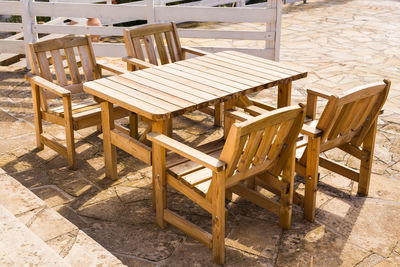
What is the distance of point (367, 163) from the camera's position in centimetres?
432

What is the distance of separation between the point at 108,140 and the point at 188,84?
78 centimetres

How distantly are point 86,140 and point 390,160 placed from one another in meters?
2.76

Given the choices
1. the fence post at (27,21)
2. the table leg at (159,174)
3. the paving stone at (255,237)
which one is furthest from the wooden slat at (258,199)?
the fence post at (27,21)

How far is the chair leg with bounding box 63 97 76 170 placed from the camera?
4594 millimetres

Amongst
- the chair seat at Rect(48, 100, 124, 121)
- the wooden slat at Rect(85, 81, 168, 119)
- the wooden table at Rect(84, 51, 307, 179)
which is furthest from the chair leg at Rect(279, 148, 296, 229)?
the chair seat at Rect(48, 100, 124, 121)

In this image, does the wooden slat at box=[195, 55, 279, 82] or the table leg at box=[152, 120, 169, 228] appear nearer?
the table leg at box=[152, 120, 169, 228]

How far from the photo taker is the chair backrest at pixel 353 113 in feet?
12.0

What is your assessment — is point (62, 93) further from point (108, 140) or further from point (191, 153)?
point (191, 153)

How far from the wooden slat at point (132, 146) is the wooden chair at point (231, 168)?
19 cm

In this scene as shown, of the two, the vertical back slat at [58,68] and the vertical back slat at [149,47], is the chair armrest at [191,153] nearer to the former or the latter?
the vertical back slat at [58,68]

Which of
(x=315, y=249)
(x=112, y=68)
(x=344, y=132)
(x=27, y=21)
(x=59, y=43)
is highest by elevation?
(x=59, y=43)

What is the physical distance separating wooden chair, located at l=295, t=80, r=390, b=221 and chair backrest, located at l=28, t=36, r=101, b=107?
2113 millimetres

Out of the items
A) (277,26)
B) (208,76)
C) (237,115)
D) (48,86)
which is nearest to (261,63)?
(208,76)

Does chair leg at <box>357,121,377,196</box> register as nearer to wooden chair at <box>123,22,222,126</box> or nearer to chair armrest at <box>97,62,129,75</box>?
wooden chair at <box>123,22,222,126</box>
